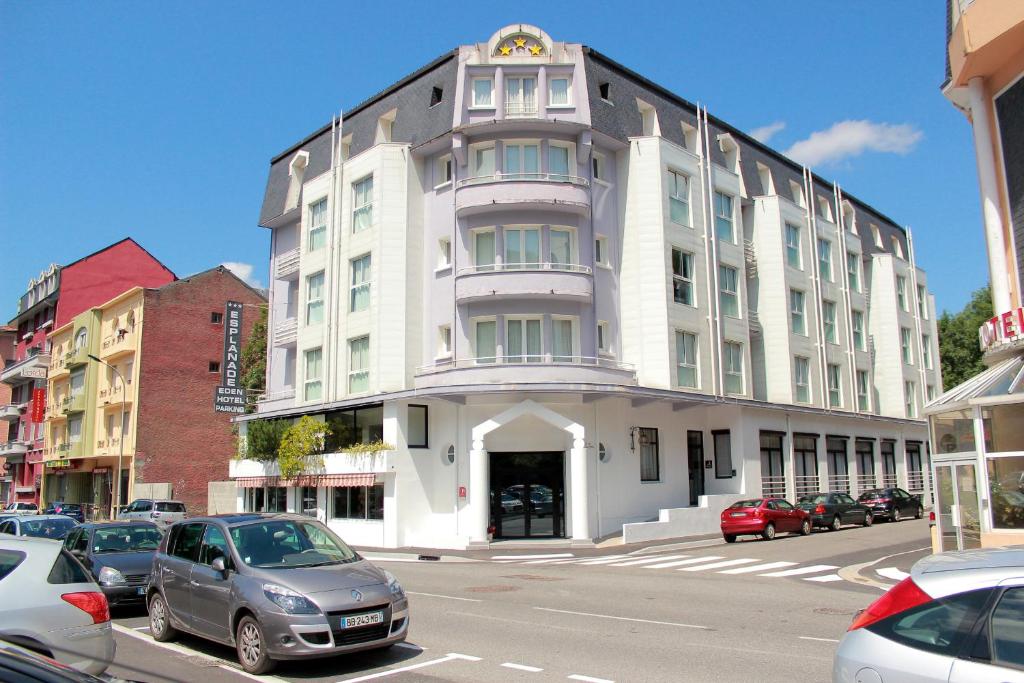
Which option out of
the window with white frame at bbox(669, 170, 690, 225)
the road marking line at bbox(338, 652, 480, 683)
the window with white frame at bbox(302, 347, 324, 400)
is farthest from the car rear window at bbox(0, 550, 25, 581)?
the window with white frame at bbox(669, 170, 690, 225)

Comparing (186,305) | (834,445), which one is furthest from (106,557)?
(186,305)

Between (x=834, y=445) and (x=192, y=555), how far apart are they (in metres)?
35.9

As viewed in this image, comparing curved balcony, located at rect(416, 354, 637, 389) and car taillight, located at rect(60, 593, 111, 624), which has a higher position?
curved balcony, located at rect(416, 354, 637, 389)

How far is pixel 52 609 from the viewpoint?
7293 mm

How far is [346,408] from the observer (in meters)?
31.7

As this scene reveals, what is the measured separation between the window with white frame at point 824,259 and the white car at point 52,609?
134 ft

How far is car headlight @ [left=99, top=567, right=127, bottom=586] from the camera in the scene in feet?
43.8

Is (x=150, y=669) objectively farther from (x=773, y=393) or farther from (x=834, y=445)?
(x=834, y=445)

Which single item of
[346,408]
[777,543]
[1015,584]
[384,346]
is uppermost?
[384,346]

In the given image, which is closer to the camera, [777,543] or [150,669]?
[150,669]

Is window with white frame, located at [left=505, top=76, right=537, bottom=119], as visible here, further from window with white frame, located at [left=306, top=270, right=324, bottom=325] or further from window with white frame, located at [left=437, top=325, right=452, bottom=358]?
window with white frame, located at [left=306, top=270, right=324, bottom=325]

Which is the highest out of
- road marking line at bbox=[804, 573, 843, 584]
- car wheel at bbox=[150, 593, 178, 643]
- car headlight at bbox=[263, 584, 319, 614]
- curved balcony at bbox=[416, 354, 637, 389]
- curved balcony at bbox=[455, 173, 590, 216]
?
curved balcony at bbox=[455, 173, 590, 216]

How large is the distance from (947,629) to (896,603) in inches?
14.9

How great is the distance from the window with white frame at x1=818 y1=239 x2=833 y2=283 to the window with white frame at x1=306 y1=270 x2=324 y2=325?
25259 millimetres
